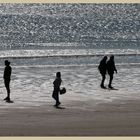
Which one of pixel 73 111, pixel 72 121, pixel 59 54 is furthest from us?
pixel 59 54

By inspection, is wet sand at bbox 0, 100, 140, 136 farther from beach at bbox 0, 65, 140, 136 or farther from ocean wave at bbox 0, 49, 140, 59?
ocean wave at bbox 0, 49, 140, 59

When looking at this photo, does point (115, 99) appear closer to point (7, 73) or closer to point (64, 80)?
point (7, 73)

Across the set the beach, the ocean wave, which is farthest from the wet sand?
the ocean wave

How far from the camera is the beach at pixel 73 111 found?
16.2 meters

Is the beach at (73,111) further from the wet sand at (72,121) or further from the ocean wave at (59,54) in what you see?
the ocean wave at (59,54)

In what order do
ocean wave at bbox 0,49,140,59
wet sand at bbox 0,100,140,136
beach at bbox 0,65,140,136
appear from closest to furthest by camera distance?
wet sand at bbox 0,100,140,136, beach at bbox 0,65,140,136, ocean wave at bbox 0,49,140,59

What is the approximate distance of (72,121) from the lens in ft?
58.4

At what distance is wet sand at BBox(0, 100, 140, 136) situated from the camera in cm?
1584

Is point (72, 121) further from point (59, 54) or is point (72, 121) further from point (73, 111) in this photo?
point (59, 54)

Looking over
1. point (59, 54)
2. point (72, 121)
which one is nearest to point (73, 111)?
point (72, 121)

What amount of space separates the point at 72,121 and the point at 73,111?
2.36 meters

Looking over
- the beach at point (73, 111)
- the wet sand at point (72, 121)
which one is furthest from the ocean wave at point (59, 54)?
the wet sand at point (72, 121)

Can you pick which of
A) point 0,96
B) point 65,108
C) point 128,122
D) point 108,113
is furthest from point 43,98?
point 128,122

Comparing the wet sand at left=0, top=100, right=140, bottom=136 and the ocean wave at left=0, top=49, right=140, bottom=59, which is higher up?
the ocean wave at left=0, top=49, right=140, bottom=59
